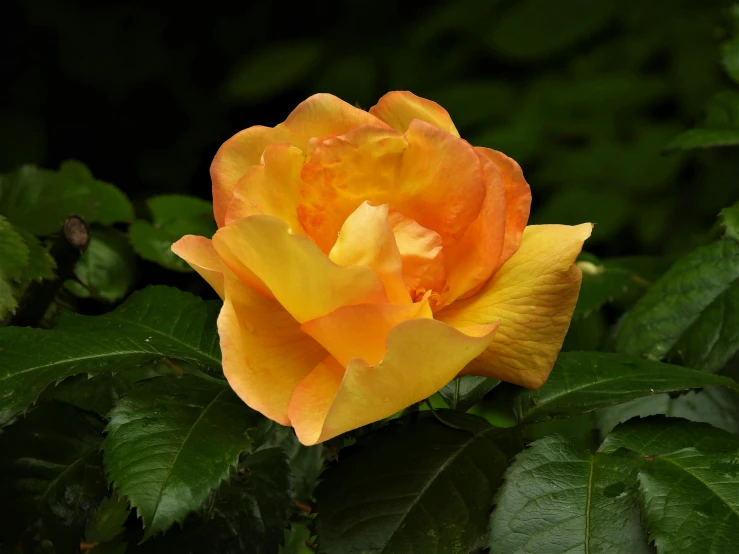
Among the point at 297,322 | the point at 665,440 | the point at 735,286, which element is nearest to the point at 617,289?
the point at 735,286

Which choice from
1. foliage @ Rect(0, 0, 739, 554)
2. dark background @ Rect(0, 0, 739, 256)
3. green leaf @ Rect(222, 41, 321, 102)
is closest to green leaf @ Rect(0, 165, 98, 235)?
foliage @ Rect(0, 0, 739, 554)

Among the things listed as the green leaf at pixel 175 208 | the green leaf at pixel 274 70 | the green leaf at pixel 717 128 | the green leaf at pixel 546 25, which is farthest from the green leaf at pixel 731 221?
the green leaf at pixel 274 70

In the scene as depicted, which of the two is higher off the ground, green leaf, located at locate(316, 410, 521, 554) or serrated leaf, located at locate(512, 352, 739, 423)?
green leaf, located at locate(316, 410, 521, 554)

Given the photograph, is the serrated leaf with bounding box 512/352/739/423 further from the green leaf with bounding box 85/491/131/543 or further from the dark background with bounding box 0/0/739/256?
the dark background with bounding box 0/0/739/256

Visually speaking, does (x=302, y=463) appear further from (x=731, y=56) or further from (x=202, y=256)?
(x=731, y=56)

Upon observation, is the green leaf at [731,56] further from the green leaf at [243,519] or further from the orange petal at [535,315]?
the green leaf at [243,519]

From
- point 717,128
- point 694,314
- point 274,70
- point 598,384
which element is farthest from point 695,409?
point 274,70
